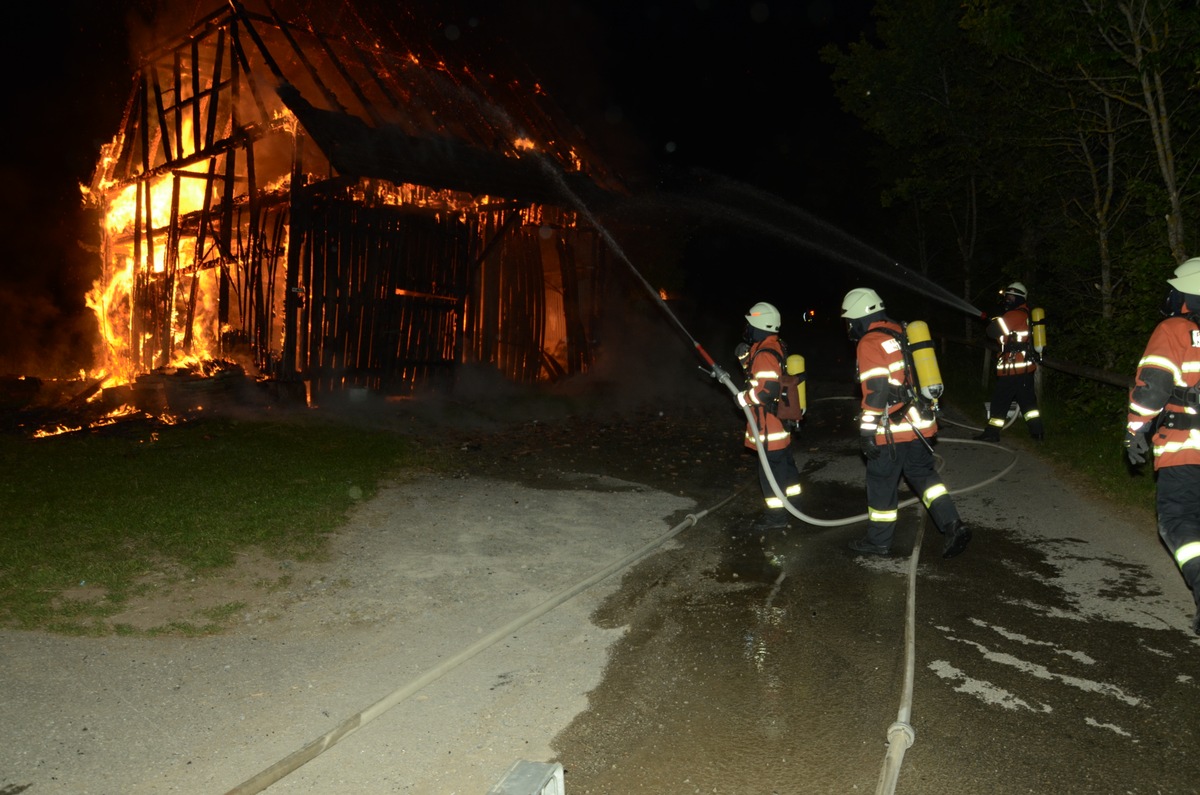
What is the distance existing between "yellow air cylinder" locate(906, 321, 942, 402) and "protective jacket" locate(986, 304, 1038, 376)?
3945 millimetres

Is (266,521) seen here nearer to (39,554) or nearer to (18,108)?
(39,554)

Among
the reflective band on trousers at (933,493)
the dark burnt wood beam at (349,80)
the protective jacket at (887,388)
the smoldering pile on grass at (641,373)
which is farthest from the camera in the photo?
the smoldering pile on grass at (641,373)

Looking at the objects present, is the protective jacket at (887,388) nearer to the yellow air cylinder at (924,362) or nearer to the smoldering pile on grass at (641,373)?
the yellow air cylinder at (924,362)

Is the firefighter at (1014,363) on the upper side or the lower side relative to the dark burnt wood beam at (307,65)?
lower

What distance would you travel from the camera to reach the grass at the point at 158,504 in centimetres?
517

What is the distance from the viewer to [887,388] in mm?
5883

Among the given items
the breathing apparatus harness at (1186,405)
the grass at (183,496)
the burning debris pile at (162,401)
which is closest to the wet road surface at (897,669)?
the breathing apparatus harness at (1186,405)

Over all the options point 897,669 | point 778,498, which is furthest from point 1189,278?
point 778,498

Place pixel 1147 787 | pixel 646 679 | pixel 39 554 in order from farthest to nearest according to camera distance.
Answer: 1. pixel 39 554
2. pixel 646 679
3. pixel 1147 787

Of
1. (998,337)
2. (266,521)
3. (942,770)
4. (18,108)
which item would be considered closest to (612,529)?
(266,521)

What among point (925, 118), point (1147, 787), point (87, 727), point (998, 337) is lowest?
point (87, 727)

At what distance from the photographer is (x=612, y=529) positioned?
6797 mm

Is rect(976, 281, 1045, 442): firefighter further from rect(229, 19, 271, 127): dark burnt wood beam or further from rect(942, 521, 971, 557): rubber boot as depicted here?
rect(229, 19, 271, 127): dark burnt wood beam

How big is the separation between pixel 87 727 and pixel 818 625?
3720mm
